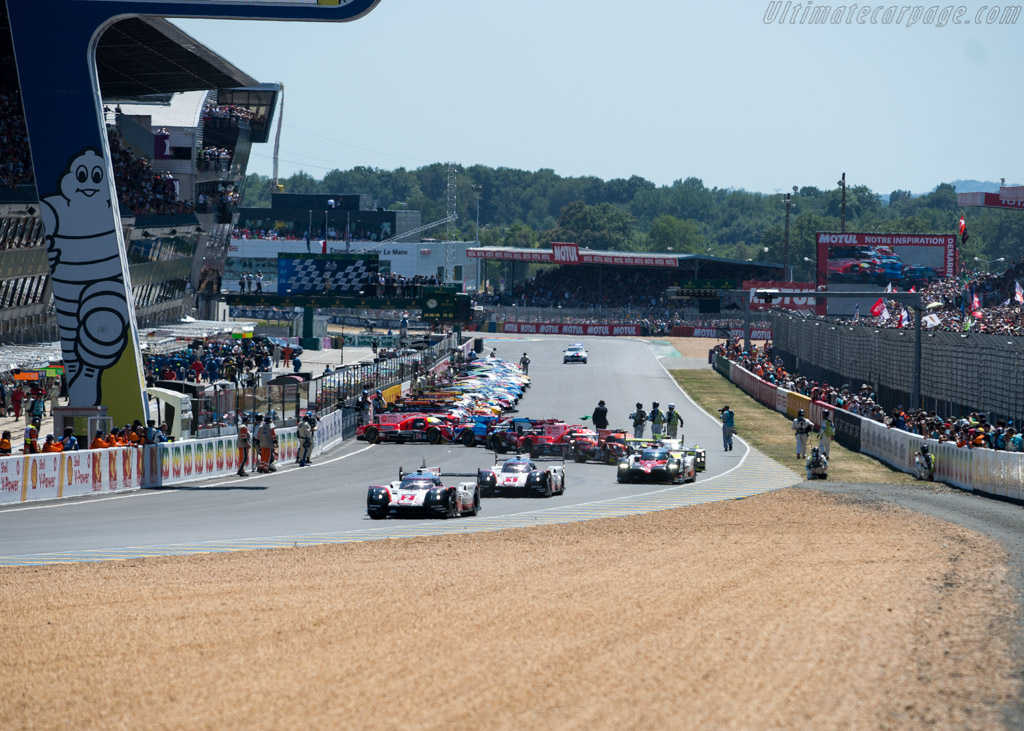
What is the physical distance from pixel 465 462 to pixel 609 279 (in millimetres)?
102879

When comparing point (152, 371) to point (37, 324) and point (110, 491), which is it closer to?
point (37, 324)

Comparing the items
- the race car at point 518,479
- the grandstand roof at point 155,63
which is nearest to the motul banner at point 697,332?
the grandstand roof at point 155,63

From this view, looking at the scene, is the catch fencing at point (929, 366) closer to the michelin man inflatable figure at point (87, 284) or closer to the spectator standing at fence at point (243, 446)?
the spectator standing at fence at point (243, 446)

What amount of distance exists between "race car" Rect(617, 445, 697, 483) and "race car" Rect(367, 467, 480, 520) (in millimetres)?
7306

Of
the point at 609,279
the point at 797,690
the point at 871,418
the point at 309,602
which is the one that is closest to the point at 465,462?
the point at 871,418

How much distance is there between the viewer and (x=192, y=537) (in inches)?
894

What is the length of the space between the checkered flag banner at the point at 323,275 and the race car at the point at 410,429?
30374 mm

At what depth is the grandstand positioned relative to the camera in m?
49.1

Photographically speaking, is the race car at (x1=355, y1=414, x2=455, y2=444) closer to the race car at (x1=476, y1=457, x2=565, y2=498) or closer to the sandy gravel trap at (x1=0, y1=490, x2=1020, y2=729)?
the race car at (x1=476, y1=457, x2=565, y2=498)

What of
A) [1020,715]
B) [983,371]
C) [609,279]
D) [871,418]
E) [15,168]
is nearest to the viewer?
[1020,715]

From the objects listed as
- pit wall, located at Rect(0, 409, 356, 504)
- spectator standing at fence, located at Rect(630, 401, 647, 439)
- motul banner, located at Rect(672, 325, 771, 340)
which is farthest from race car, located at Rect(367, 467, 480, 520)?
motul banner, located at Rect(672, 325, 771, 340)

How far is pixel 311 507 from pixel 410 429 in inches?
647

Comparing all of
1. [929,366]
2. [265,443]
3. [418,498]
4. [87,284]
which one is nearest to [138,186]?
[87,284]

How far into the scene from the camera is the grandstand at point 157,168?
1932 inches
